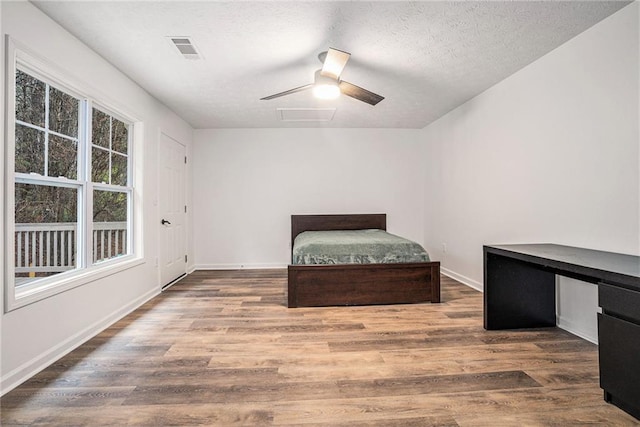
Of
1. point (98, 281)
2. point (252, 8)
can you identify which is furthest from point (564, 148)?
point (98, 281)

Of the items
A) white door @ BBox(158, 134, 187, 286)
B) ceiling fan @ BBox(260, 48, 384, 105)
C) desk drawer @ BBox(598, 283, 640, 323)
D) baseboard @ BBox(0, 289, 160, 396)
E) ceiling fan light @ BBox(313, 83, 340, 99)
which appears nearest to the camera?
desk drawer @ BBox(598, 283, 640, 323)

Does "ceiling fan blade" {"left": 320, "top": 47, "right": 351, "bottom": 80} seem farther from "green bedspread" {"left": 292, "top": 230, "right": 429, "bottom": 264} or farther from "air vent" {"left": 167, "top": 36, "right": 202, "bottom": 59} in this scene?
"green bedspread" {"left": 292, "top": 230, "right": 429, "bottom": 264}

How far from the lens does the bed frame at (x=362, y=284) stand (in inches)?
128

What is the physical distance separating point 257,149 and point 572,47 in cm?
408

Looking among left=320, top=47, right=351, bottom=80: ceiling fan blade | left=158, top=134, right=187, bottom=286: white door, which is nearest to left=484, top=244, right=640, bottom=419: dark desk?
left=320, top=47, right=351, bottom=80: ceiling fan blade

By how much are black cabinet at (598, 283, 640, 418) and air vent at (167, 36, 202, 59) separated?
10.1 feet

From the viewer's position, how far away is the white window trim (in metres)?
1.81

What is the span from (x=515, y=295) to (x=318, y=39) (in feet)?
8.38

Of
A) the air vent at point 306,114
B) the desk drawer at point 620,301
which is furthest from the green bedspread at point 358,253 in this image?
the air vent at point 306,114

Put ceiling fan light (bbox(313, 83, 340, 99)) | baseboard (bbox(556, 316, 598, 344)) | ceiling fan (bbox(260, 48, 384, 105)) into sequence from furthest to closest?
ceiling fan light (bbox(313, 83, 340, 99))
ceiling fan (bbox(260, 48, 384, 105))
baseboard (bbox(556, 316, 598, 344))

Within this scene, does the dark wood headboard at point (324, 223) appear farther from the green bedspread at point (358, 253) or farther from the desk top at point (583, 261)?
the desk top at point (583, 261)

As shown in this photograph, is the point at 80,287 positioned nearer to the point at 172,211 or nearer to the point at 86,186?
the point at 86,186

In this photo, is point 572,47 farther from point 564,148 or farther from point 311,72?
point 311,72

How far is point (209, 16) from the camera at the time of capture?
2.14 metres
